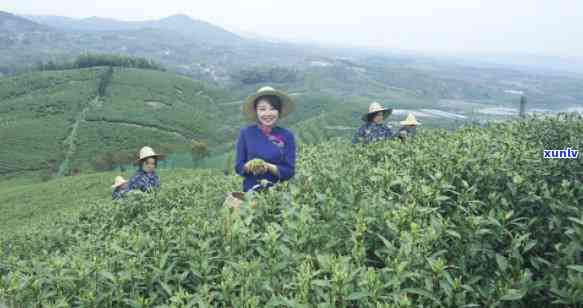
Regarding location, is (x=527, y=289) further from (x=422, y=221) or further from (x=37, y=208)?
(x=37, y=208)

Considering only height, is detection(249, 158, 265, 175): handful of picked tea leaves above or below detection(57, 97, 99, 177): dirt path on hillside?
above

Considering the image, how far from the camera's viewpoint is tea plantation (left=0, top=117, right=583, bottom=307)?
7.04 ft

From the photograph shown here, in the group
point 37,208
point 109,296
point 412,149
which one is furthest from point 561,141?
point 37,208

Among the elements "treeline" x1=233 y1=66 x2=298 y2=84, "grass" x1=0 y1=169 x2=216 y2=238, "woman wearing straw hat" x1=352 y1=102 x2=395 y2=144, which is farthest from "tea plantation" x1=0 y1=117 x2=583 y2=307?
"treeline" x1=233 y1=66 x2=298 y2=84

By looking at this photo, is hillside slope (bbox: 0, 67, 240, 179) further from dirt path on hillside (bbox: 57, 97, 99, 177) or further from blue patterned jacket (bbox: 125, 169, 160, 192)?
blue patterned jacket (bbox: 125, 169, 160, 192)

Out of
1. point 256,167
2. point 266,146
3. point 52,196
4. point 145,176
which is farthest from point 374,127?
point 52,196

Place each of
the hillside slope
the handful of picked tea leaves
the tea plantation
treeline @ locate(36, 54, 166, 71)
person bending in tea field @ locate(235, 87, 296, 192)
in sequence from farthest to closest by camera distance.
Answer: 1. treeline @ locate(36, 54, 166, 71)
2. the hillside slope
3. person bending in tea field @ locate(235, 87, 296, 192)
4. the handful of picked tea leaves
5. the tea plantation

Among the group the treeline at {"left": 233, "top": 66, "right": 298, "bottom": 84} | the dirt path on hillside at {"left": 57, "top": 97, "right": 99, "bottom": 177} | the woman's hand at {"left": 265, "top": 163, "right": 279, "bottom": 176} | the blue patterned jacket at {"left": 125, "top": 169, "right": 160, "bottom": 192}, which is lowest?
the dirt path on hillside at {"left": 57, "top": 97, "right": 99, "bottom": 177}

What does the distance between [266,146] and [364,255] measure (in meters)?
2.69

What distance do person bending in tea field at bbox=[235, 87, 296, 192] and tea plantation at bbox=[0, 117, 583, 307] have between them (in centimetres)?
107

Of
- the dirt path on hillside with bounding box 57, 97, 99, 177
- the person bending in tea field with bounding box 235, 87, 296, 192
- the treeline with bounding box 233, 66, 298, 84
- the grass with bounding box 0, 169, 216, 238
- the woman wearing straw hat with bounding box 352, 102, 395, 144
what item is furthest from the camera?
the treeline with bounding box 233, 66, 298, 84

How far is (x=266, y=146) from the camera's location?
198 inches

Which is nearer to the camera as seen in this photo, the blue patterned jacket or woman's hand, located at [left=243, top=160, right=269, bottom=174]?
woman's hand, located at [left=243, top=160, right=269, bottom=174]

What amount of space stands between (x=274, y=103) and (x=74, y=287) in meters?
3.16
